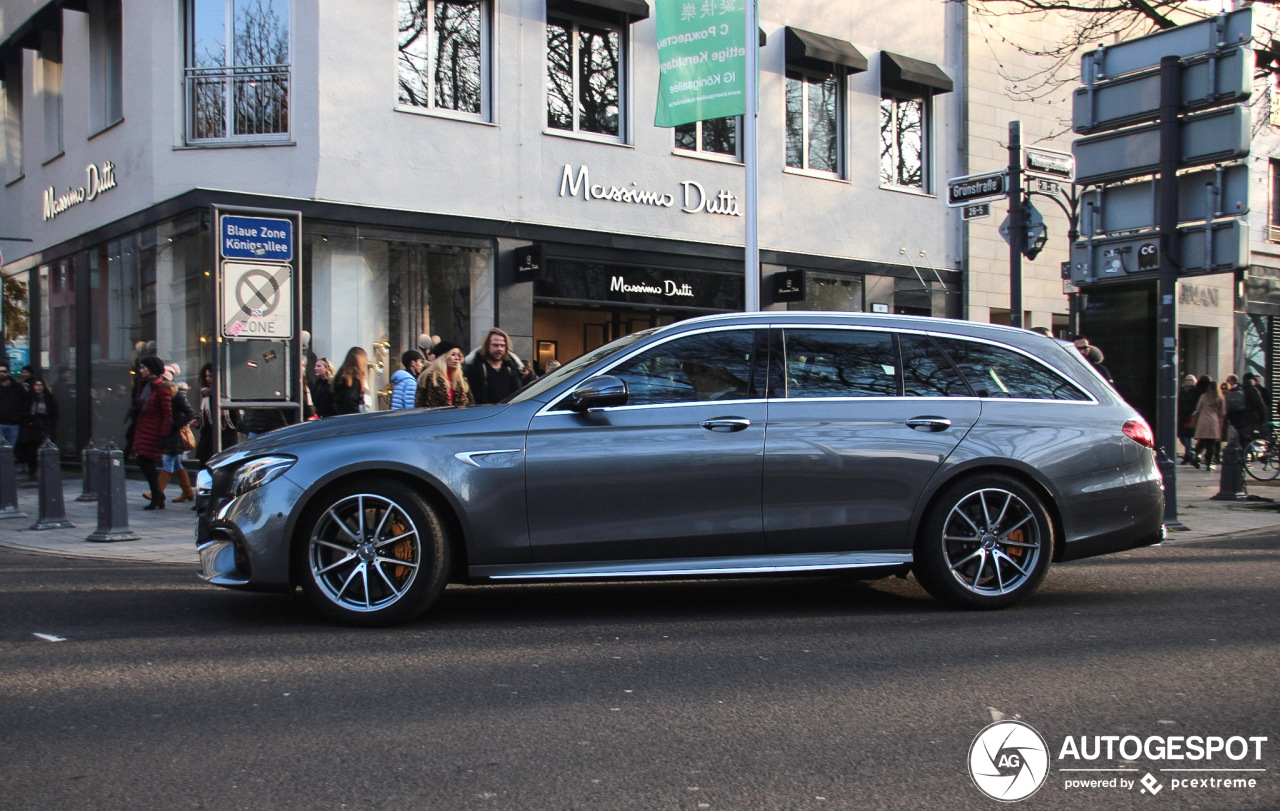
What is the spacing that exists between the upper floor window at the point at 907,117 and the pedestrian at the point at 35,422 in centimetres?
1472

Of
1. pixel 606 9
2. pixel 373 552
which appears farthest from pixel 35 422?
pixel 373 552

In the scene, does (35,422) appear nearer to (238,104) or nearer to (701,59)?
(238,104)

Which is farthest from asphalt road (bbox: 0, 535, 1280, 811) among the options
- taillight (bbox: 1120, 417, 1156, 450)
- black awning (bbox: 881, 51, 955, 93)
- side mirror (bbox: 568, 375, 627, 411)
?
black awning (bbox: 881, 51, 955, 93)

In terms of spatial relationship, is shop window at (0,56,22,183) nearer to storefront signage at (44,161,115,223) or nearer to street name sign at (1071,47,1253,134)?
storefront signage at (44,161,115,223)

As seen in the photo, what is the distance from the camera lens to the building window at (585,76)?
17000 mm

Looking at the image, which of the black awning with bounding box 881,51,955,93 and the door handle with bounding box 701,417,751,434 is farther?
the black awning with bounding box 881,51,955,93

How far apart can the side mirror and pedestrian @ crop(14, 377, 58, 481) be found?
14.2 m

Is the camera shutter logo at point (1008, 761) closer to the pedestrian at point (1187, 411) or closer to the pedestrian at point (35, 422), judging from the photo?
the pedestrian at point (35, 422)

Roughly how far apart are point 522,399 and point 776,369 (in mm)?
1391

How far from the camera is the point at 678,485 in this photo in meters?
5.78

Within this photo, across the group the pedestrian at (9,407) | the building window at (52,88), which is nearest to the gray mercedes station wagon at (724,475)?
the pedestrian at (9,407)

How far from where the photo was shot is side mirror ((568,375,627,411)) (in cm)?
568

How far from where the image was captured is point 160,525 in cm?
1127

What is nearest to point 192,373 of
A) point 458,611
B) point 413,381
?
point 413,381
